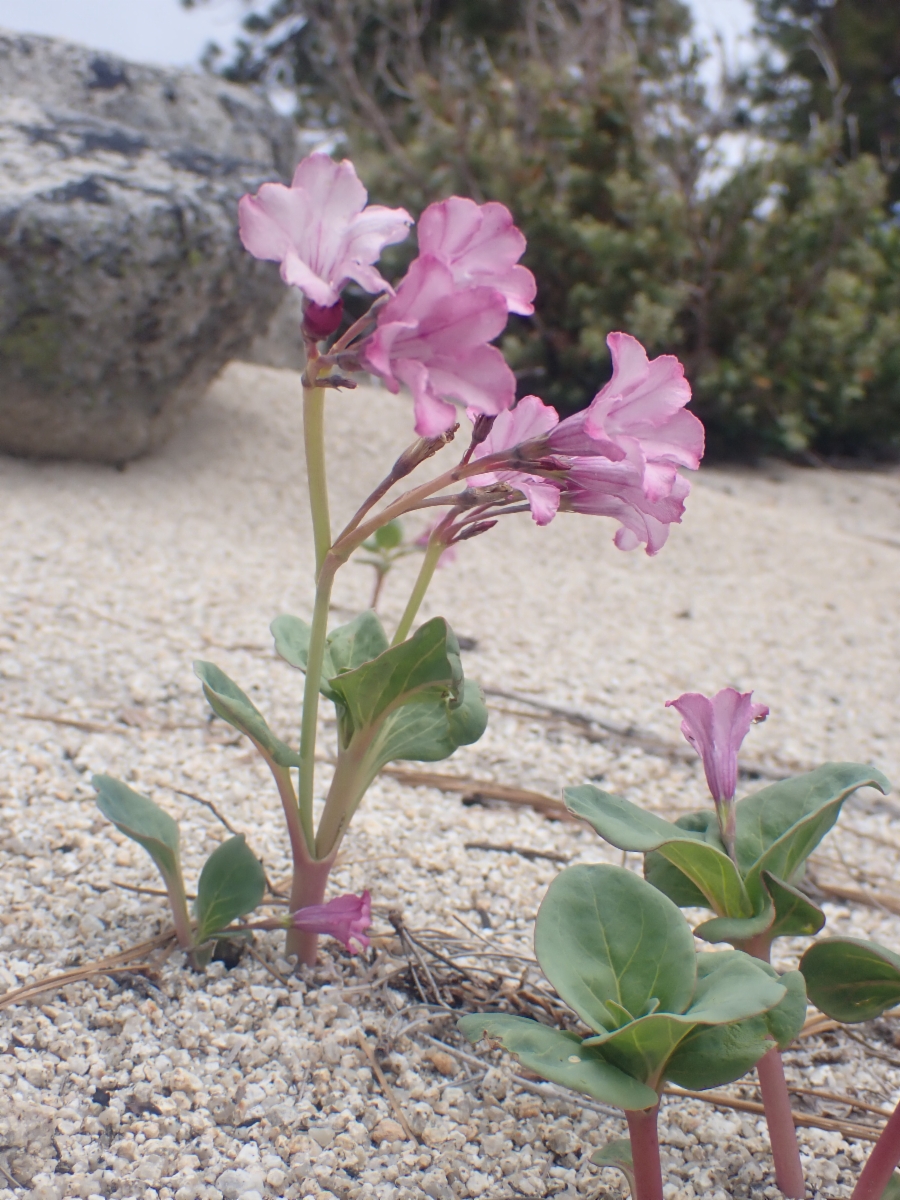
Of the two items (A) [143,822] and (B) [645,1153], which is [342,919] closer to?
(A) [143,822]

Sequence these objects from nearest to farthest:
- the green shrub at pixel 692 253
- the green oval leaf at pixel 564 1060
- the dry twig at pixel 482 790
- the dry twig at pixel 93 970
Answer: the green oval leaf at pixel 564 1060 < the dry twig at pixel 93 970 < the dry twig at pixel 482 790 < the green shrub at pixel 692 253

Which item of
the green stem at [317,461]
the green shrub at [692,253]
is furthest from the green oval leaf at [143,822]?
the green shrub at [692,253]

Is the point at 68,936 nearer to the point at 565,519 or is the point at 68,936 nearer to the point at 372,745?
the point at 372,745

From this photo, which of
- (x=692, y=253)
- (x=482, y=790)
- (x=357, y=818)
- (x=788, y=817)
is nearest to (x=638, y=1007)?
(x=788, y=817)

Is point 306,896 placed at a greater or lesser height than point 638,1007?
lesser

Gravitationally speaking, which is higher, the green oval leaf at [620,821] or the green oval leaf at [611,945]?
the green oval leaf at [620,821]

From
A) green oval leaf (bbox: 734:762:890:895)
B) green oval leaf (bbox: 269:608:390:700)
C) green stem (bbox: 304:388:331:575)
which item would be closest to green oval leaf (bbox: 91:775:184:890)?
green oval leaf (bbox: 269:608:390:700)

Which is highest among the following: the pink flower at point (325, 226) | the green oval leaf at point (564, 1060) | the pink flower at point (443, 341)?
the pink flower at point (325, 226)

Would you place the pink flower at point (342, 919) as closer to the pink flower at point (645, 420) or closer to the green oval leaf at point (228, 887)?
the green oval leaf at point (228, 887)

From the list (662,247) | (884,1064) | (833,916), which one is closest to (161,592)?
(833,916)
